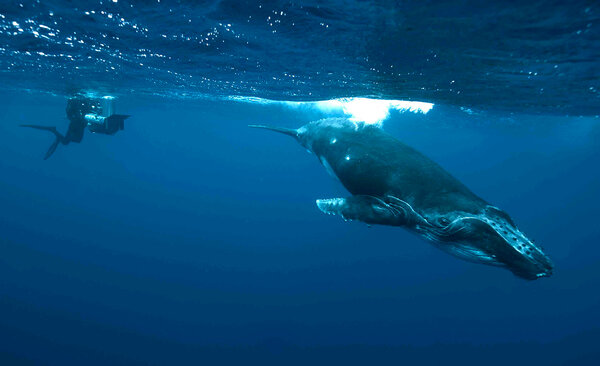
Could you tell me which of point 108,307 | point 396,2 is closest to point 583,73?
point 396,2

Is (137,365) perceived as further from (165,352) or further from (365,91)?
(365,91)

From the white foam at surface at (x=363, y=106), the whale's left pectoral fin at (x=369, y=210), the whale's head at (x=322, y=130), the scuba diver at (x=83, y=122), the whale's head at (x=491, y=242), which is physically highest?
the white foam at surface at (x=363, y=106)

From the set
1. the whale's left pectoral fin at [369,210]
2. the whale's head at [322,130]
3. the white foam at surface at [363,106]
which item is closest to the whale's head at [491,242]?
the whale's left pectoral fin at [369,210]

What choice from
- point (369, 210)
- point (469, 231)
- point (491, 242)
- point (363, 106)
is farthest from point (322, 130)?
point (363, 106)

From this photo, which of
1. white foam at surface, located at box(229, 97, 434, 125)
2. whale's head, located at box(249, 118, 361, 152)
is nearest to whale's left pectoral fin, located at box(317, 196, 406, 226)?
whale's head, located at box(249, 118, 361, 152)

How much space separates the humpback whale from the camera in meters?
3.93

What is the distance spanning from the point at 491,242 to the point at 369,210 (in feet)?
5.52

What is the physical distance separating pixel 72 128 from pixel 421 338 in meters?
24.8

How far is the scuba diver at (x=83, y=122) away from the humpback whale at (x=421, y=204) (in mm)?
11578

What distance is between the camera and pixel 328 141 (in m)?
7.87

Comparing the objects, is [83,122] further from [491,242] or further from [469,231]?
[491,242]

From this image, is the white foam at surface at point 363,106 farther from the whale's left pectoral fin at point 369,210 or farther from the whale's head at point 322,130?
the whale's left pectoral fin at point 369,210

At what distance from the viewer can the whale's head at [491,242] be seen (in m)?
3.73

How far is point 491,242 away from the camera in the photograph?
3.97 metres
